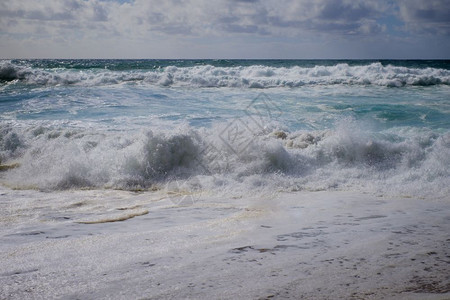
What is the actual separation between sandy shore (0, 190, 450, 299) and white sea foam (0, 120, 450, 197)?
38.3 inches

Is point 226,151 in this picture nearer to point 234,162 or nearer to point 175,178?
point 234,162

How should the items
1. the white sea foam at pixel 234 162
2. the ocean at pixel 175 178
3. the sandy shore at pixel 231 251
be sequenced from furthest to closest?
the white sea foam at pixel 234 162 → the ocean at pixel 175 178 → the sandy shore at pixel 231 251

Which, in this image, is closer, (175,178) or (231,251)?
(231,251)

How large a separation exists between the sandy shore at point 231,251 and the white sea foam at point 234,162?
38.3 inches

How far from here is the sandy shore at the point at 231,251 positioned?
211cm

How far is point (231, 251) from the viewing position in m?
2.63

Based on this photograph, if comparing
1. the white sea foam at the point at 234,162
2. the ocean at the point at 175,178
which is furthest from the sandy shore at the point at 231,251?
the white sea foam at the point at 234,162

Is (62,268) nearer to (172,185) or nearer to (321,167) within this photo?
(172,185)

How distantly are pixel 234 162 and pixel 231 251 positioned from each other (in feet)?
10.2

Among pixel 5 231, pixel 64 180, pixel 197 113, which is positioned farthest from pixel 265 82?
pixel 5 231

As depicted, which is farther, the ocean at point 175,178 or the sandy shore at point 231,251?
the ocean at point 175,178

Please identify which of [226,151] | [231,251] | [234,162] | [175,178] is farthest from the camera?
[226,151]

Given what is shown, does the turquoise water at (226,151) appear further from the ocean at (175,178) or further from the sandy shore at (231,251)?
the sandy shore at (231,251)

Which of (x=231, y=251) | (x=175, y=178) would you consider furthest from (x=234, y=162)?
(x=231, y=251)
